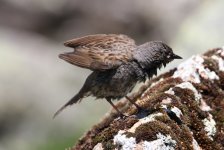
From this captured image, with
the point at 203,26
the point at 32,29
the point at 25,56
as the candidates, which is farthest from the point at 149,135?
the point at 32,29

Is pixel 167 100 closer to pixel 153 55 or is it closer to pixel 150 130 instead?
pixel 153 55

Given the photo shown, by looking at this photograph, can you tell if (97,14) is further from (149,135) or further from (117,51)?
(149,135)

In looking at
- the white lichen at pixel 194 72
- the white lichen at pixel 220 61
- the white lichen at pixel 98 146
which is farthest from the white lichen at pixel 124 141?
the white lichen at pixel 220 61

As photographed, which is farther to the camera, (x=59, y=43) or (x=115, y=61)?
(x=59, y=43)

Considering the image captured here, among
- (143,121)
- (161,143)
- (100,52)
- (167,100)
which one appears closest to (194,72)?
(167,100)

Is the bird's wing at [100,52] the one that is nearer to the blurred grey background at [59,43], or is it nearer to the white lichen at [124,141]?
the white lichen at [124,141]

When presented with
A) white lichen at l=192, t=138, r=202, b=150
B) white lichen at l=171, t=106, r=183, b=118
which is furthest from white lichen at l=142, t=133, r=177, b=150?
white lichen at l=171, t=106, r=183, b=118

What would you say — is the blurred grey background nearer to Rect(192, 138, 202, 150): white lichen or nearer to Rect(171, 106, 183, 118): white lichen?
Rect(171, 106, 183, 118): white lichen
